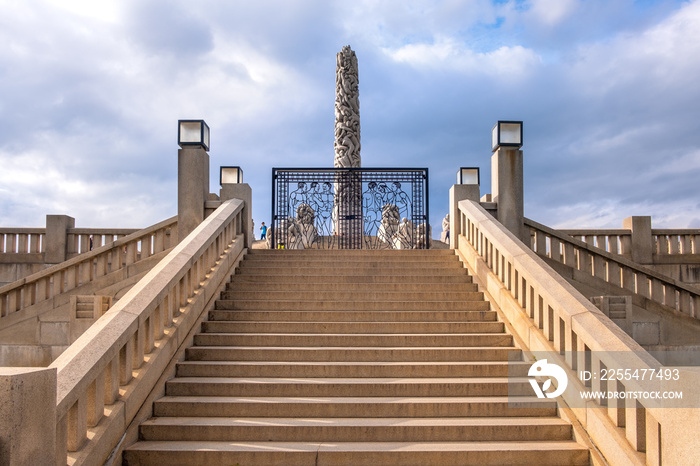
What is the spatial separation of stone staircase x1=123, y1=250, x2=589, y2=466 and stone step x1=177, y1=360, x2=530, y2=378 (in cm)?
1

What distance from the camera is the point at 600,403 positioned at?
4750 mm

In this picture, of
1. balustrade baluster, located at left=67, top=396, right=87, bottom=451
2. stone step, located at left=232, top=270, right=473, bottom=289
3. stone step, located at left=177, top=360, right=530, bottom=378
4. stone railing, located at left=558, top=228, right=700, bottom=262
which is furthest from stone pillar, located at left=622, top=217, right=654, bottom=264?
balustrade baluster, located at left=67, top=396, right=87, bottom=451

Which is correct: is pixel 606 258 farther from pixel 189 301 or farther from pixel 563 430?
pixel 189 301

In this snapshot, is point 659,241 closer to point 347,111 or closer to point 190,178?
point 190,178

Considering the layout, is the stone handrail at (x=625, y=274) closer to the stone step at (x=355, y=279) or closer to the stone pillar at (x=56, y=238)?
the stone step at (x=355, y=279)

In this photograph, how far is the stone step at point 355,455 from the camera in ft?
15.3

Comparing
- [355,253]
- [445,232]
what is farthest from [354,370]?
[445,232]

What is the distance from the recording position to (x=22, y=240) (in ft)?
37.3

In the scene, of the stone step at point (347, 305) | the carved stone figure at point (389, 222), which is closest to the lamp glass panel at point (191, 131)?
the stone step at point (347, 305)

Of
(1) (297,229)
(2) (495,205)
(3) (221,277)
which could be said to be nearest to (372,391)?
(3) (221,277)

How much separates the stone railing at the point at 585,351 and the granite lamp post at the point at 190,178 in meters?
5.50

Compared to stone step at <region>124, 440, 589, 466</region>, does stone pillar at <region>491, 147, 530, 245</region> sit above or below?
above

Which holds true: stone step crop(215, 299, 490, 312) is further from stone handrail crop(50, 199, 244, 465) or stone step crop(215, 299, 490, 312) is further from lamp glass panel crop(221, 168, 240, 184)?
lamp glass panel crop(221, 168, 240, 184)

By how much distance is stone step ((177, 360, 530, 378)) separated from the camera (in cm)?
602
